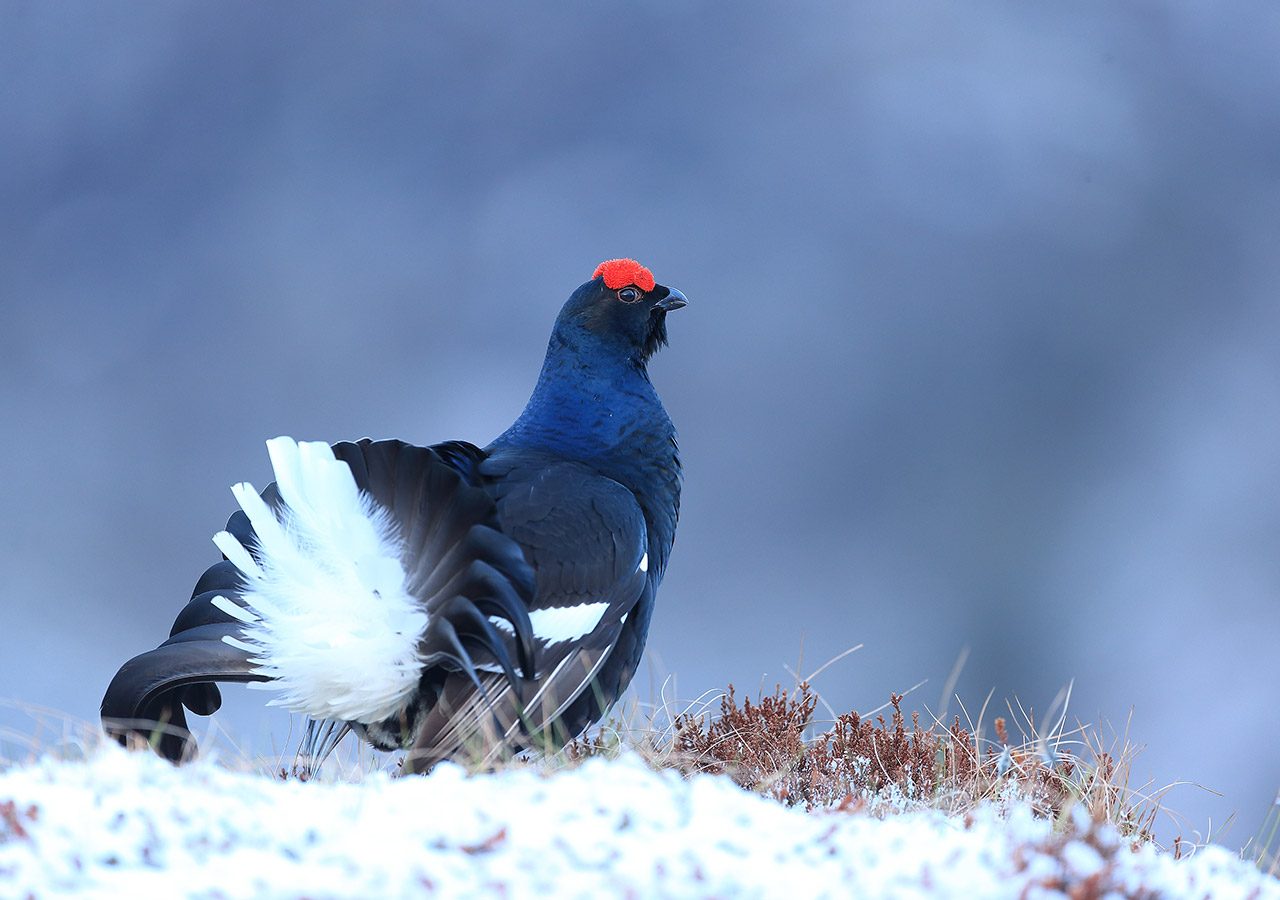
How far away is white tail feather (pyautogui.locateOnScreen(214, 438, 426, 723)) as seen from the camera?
4.62 metres

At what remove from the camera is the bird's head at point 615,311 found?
234 inches

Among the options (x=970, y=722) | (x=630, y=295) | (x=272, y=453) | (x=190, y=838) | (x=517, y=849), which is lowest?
(x=970, y=722)

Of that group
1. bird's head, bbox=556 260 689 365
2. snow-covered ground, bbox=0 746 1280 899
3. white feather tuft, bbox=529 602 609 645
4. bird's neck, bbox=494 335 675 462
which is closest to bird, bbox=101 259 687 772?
white feather tuft, bbox=529 602 609 645

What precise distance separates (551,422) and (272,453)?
1.43m

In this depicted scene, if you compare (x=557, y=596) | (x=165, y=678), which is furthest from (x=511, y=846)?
(x=165, y=678)

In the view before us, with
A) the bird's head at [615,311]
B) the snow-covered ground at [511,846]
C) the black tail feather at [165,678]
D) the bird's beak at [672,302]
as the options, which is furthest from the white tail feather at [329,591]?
the bird's beak at [672,302]

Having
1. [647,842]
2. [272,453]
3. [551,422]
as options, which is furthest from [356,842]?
[551,422]

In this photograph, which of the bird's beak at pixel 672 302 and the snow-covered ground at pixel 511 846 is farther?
the bird's beak at pixel 672 302

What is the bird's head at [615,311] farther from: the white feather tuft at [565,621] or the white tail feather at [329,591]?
the white tail feather at [329,591]

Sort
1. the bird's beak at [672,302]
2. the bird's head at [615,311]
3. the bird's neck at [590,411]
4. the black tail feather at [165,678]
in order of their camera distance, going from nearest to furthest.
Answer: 1. the black tail feather at [165,678]
2. the bird's neck at [590,411]
3. the bird's head at [615,311]
4. the bird's beak at [672,302]

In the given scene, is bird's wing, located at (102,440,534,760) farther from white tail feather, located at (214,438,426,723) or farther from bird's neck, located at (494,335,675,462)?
bird's neck, located at (494,335,675,462)

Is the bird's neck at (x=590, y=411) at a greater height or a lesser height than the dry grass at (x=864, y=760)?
greater

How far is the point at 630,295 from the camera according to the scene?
6.05 metres

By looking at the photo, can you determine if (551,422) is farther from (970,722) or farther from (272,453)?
(970,722)
